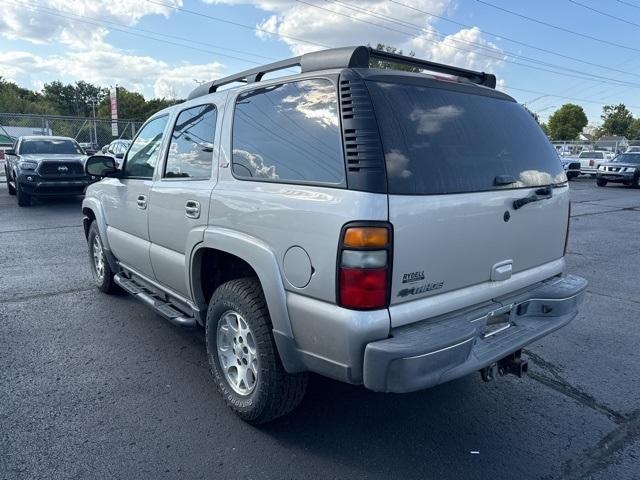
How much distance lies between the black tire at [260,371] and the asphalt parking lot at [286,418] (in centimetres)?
16

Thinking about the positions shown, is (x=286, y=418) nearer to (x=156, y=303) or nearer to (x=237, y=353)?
(x=237, y=353)

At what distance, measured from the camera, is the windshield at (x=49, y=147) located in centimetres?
1378

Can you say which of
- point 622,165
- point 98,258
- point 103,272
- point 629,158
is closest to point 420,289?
point 103,272

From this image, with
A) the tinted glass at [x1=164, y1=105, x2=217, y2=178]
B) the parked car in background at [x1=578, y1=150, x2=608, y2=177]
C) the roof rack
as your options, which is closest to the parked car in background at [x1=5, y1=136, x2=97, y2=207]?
the tinted glass at [x1=164, y1=105, x2=217, y2=178]

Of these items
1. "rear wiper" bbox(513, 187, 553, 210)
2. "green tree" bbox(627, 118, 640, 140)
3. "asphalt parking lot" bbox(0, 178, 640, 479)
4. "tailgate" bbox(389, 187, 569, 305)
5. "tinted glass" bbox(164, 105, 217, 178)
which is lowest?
"asphalt parking lot" bbox(0, 178, 640, 479)

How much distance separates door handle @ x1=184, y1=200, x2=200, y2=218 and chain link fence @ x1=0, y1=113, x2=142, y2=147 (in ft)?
68.6

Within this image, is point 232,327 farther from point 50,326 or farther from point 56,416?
point 50,326

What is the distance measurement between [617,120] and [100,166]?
291 ft

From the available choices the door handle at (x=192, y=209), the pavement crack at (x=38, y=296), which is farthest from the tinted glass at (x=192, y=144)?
the pavement crack at (x=38, y=296)

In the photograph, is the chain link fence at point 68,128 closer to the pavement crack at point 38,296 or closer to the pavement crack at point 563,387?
the pavement crack at point 38,296

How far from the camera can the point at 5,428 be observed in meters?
2.94

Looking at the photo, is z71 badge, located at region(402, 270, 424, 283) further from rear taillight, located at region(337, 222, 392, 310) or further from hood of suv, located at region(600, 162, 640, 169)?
hood of suv, located at region(600, 162, 640, 169)

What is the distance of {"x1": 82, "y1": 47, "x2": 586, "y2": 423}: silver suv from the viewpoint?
2.30m

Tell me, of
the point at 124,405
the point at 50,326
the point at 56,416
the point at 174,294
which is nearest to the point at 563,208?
the point at 174,294
